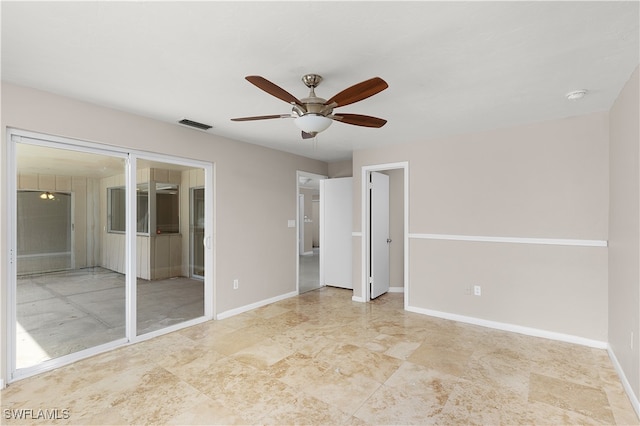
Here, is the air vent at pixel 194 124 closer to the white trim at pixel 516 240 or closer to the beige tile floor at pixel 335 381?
the beige tile floor at pixel 335 381

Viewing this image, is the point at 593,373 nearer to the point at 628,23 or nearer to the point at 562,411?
the point at 562,411

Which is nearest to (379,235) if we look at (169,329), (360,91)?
(169,329)

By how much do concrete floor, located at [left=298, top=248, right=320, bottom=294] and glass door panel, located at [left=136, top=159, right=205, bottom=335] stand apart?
6.79ft

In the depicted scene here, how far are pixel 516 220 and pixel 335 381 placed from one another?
271 centimetres

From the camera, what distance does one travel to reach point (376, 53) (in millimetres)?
1960

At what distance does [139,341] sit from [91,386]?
33.0 inches

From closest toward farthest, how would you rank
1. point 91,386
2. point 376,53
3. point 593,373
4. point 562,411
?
point 376,53 → point 562,411 → point 91,386 → point 593,373

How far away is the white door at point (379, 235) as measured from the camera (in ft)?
16.1

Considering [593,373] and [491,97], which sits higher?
[491,97]

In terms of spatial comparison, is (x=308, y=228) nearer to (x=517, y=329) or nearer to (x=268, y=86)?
(x=517, y=329)

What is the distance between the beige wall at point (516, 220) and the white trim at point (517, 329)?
0.04m

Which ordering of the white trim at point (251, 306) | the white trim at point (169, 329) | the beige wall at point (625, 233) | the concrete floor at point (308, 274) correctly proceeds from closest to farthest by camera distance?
the beige wall at point (625, 233)
the white trim at point (169, 329)
the white trim at point (251, 306)
the concrete floor at point (308, 274)

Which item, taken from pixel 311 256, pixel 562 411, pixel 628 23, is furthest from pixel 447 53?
pixel 311 256

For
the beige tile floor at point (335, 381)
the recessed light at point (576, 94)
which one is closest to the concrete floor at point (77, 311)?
the beige tile floor at point (335, 381)
